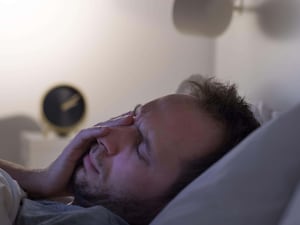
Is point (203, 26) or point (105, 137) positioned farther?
point (203, 26)

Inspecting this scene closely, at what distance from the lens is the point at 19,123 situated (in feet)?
6.72

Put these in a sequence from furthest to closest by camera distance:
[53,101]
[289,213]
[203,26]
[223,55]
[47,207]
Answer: [223,55], [53,101], [203,26], [47,207], [289,213]

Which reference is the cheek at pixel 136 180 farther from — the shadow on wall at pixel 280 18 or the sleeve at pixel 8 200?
the shadow on wall at pixel 280 18

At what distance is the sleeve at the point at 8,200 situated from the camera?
0.71 metres

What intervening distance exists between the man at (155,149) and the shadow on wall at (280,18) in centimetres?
61

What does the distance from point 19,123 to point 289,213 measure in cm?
159

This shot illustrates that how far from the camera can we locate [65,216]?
0.72 m

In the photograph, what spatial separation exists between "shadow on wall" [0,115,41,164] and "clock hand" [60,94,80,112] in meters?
0.18

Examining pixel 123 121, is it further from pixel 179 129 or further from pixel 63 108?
pixel 63 108

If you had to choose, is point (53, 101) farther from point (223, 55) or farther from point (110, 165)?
point (110, 165)

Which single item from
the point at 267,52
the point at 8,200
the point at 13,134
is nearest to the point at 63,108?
the point at 13,134

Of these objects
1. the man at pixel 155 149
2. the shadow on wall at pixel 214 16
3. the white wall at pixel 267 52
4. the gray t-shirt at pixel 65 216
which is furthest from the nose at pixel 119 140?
the shadow on wall at pixel 214 16

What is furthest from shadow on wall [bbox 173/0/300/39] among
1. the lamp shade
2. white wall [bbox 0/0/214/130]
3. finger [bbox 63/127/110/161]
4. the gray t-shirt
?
the gray t-shirt

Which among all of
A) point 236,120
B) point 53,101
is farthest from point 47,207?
point 53,101
